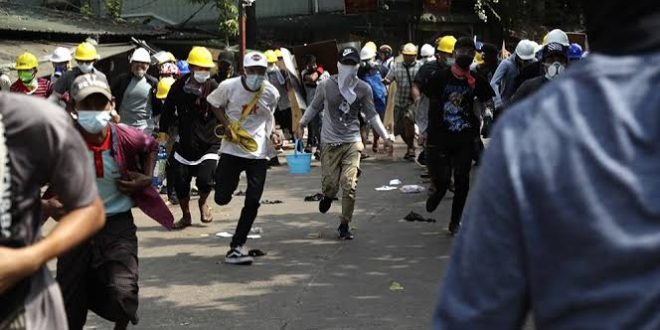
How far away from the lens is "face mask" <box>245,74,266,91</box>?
8609mm

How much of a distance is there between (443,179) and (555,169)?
7.83 metres

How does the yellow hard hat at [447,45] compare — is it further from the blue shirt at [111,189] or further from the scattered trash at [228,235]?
the blue shirt at [111,189]

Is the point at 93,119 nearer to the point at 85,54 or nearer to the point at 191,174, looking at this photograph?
the point at 191,174

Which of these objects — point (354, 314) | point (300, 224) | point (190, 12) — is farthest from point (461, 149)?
point (190, 12)

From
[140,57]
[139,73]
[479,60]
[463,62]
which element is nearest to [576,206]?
[463,62]

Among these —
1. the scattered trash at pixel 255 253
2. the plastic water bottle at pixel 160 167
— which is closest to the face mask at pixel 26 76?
the plastic water bottle at pixel 160 167

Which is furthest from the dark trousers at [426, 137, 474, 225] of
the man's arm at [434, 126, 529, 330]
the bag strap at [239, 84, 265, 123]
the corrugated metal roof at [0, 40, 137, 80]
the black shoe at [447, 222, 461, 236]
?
the man's arm at [434, 126, 529, 330]

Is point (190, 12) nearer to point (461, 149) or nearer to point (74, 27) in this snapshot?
point (74, 27)

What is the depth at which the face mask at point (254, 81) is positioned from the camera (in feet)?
28.2

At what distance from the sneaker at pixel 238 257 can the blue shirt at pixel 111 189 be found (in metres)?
3.14

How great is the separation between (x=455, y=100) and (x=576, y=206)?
7528mm

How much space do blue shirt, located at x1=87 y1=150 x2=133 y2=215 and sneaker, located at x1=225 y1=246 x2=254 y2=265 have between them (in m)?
3.14

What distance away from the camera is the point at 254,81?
862cm

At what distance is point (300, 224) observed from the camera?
10.3m
